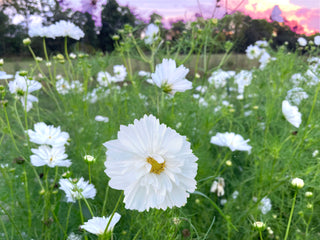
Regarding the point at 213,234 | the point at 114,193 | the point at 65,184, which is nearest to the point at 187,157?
the point at 65,184

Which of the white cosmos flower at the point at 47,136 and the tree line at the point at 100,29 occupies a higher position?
the tree line at the point at 100,29

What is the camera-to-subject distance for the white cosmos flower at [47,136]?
741 mm

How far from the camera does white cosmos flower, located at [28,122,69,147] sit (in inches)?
29.2

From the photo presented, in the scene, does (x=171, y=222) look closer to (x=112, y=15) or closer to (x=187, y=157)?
(x=187, y=157)

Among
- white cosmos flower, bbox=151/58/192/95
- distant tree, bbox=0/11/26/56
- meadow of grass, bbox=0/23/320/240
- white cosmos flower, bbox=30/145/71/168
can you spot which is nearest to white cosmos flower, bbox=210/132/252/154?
meadow of grass, bbox=0/23/320/240

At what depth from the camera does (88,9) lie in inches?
41.5

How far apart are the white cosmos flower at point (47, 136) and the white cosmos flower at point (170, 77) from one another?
0.29 m

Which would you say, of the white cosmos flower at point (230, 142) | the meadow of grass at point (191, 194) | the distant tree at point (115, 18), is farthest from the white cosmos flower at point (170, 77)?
the distant tree at point (115, 18)

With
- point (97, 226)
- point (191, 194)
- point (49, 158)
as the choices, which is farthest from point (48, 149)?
point (191, 194)

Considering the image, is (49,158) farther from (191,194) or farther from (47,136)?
(191,194)

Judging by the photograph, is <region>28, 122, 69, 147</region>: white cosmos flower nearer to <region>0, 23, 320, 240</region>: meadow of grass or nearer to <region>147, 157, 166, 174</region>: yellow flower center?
<region>0, 23, 320, 240</region>: meadow of grass

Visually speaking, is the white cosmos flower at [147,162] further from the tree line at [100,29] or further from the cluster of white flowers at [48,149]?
the tree line at [100,29]

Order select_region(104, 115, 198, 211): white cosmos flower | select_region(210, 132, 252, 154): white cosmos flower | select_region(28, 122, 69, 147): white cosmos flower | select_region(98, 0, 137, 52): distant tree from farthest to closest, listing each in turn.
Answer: select_region(98, 0, 137, 52): distant tree → select_region(210, 132, 252, 154): white cosmos flower → select_region(28, 122, 69, 147): white cosmos flower → select_region(104, 115, 198, 211): white cosmos flower

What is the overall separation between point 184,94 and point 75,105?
0.45 metres
